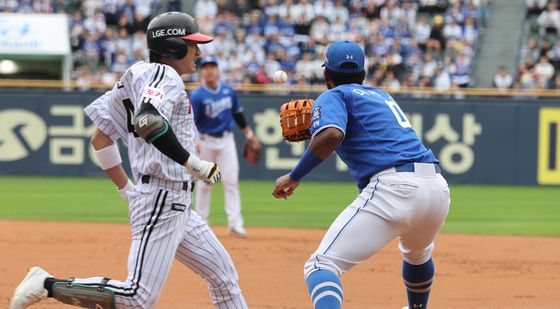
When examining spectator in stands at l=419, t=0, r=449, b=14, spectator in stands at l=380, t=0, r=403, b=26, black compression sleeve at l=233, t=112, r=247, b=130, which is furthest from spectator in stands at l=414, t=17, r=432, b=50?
black compression sleeve at l=233, t=112, r=247, b=130

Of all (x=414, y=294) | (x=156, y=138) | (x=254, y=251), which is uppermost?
(x=156, y=138)

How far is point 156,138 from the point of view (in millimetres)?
5281

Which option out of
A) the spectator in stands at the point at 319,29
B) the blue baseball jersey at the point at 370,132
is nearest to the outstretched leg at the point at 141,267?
the blue baseball jersey at the point at 370,132

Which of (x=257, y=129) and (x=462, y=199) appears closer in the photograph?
(x=462, y=199)

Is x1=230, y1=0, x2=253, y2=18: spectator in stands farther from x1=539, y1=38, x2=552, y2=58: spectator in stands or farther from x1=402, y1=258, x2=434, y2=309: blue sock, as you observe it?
x1=402, y1=258, x2=434, y2=309: blue sock

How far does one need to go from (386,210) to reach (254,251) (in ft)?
17.9

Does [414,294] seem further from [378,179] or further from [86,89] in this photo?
[86,89]

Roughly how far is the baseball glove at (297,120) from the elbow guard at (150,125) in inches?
48.8

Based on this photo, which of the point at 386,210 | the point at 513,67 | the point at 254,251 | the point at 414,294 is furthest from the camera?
the point at 513,67

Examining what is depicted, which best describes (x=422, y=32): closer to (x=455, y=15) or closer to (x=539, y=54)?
(x=455, y=15)

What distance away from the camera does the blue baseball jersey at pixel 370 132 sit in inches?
240

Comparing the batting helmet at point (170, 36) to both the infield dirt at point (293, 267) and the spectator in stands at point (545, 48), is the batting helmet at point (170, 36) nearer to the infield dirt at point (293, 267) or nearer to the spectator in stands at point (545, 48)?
the infield dirt at point (293, 267)

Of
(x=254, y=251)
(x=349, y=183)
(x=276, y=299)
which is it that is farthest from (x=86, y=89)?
(x=276, y=299)

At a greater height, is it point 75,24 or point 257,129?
point 75,24
